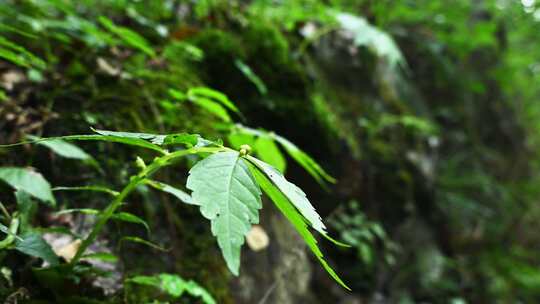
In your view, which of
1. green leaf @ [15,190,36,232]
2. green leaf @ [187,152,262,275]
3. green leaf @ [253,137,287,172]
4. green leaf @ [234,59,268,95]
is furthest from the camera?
green leaf @ [234,59,268,95]

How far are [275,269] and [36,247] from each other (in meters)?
1.12

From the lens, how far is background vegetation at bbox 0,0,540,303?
1.22 m

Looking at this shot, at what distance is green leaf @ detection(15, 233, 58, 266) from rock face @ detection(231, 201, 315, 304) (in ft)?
2.62

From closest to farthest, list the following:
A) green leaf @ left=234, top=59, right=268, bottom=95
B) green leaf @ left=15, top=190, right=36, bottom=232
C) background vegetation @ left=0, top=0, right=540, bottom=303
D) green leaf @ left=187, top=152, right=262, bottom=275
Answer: green leaf @ left=187, top=152, right=262, bottom=275
green leaf @ left=15, top=190, right=36, bottom=232
background vegetation @ left=0, top=0, right=540, bottom=303
green leaf @ left=234, top=59, right=268, bottom=95

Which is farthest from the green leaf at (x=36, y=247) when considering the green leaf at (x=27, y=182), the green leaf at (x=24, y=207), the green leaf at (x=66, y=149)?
the green leaf at (x=66, y=149)

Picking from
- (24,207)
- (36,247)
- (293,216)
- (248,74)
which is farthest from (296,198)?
(248,74)

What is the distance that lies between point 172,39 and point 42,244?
5.34ft

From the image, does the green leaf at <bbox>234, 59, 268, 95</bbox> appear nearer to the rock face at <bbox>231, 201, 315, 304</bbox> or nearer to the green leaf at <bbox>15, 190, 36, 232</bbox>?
the rock face at <bbox>231, 201, 315, 304</bbox>

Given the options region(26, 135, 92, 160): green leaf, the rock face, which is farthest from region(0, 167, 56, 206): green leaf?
the rock face

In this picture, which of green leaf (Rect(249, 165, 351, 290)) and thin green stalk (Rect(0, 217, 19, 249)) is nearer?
green leaf (Rect(249, 165, 351, 290))

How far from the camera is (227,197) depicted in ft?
2.14

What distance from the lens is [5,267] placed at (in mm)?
960

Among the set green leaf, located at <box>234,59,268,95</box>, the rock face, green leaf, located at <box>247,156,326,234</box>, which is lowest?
the rock face

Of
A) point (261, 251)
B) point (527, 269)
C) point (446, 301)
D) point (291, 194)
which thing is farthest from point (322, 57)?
point (527, 269)
